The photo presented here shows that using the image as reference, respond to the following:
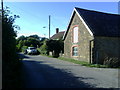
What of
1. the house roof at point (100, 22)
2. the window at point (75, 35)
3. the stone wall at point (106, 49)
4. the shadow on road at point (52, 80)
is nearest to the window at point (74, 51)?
the window at point (75, 35)

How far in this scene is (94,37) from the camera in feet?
63.3

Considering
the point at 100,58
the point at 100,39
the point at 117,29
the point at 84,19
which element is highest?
the point at 84,19

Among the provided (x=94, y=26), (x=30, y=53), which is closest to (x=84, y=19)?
(x=94, y=26)

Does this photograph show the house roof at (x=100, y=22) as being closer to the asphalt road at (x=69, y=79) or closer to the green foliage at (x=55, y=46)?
A: the green foliage at (x=55, y=46)

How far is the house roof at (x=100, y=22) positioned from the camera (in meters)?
20.1

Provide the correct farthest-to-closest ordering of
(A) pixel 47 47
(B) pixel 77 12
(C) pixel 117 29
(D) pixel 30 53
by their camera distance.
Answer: (D) pixel 30 53
(A) pixel 47 47
(B) pixel 77 12
(C) pixel 117 29

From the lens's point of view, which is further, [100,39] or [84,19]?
[84,19]

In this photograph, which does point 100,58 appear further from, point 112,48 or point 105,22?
point 105,22

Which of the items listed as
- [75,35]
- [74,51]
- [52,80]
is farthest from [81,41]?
[52,80]

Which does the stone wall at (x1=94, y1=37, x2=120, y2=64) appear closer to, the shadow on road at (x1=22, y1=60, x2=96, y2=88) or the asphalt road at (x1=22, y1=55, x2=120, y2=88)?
the asphalt road at (x1=22, y1=55, x2=120, y2=88)

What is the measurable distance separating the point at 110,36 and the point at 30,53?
75.6ft

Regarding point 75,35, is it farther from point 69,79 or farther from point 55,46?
point 69,79

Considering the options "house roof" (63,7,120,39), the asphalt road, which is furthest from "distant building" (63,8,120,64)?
the asphalt road

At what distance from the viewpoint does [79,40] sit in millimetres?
22734
